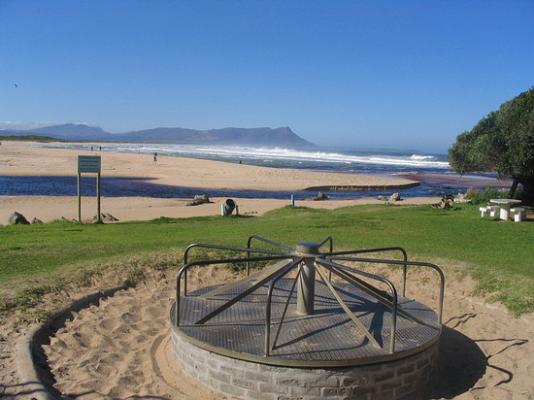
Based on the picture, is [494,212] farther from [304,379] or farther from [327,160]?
[327,160]

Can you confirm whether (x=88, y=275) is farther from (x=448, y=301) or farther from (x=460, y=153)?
(x=460, y=153)

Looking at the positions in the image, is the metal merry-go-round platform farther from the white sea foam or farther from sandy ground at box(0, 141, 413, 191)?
the white sea foam

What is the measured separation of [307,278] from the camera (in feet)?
20.3

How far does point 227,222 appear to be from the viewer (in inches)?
624

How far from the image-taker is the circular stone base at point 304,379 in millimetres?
5082

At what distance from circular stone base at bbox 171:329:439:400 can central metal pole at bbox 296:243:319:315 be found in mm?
1333

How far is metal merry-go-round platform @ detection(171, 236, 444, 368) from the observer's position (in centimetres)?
524

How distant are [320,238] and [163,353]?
6263 mm

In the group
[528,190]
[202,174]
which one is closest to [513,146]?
[528,190]

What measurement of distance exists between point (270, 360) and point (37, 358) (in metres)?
2.52

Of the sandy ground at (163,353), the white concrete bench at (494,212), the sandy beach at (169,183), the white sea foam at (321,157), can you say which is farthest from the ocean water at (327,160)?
the sandy ground at (163,353)

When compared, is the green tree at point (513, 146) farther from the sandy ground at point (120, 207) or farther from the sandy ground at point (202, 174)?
the sandy ground at point (202, 174)

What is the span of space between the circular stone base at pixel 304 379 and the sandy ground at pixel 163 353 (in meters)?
0.22

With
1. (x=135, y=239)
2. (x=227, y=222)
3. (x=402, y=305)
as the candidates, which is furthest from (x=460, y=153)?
(x=402, y=305)
